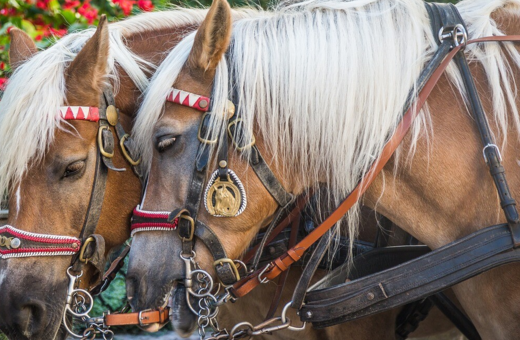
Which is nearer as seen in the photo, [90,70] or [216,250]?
[216,250]

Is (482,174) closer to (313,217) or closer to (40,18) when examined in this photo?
(313,217)

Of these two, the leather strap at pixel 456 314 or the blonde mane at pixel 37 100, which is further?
the leather strap at pixel 456 314

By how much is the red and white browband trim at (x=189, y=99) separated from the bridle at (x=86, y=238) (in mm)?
346

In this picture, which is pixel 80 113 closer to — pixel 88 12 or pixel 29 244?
pixel 29 244

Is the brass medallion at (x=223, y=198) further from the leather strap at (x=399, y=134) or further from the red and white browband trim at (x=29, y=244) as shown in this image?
the red and white browband trim at (x=29, y=244)

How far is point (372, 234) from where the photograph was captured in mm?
2469

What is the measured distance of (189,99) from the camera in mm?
1853

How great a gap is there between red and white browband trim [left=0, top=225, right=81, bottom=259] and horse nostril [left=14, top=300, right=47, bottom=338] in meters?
0.17

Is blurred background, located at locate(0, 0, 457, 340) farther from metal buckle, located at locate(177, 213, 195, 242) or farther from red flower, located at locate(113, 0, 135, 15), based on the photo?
metal buckle, located at locate(177, 213, 195, 242)

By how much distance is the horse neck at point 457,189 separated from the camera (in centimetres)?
178

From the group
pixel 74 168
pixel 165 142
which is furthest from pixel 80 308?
pixel 165 142

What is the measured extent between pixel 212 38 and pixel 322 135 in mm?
448

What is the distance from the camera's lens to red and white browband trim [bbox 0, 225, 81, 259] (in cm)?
200

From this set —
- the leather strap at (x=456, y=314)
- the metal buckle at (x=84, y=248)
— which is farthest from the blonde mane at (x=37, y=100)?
the leather strap at (x=456, y=314)
